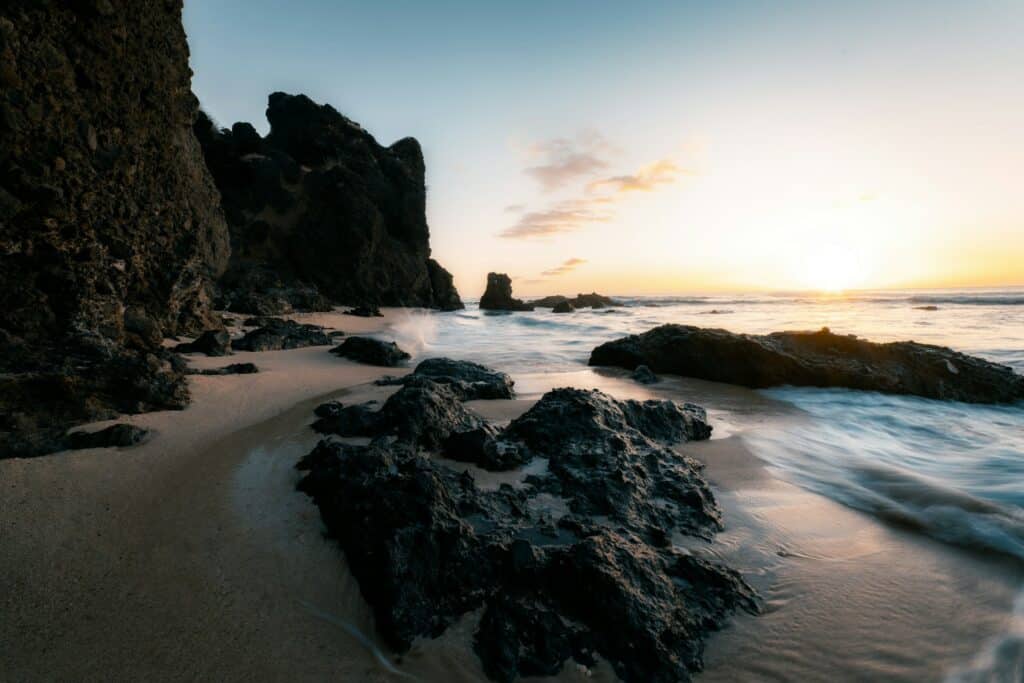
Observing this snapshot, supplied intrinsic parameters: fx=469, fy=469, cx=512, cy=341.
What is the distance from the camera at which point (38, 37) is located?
15.8 feet

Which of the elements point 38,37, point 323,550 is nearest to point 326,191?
point 38,37

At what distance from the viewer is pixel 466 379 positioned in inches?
243

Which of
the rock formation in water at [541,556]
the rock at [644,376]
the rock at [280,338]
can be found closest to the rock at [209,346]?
the rock at [280,338]

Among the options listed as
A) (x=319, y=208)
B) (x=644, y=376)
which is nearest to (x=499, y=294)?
(x=319, y=208)

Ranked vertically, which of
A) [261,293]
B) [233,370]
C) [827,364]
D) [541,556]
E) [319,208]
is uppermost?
[319,208]

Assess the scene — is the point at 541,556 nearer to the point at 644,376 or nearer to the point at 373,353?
the point at 644,376

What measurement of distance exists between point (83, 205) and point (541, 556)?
6.27 metres

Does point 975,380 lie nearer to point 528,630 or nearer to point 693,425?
point 693,425

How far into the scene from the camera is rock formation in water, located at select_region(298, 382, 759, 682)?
187cm

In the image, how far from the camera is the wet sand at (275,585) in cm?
180

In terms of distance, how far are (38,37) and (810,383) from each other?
35.7ft

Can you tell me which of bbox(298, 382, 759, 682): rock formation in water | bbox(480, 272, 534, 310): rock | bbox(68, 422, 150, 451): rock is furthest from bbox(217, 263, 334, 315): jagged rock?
bbox(480, 272, 534, 310): rock

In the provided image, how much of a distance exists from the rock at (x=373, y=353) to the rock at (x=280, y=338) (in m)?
1.44

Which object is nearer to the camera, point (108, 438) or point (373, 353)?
point (108, 438)
